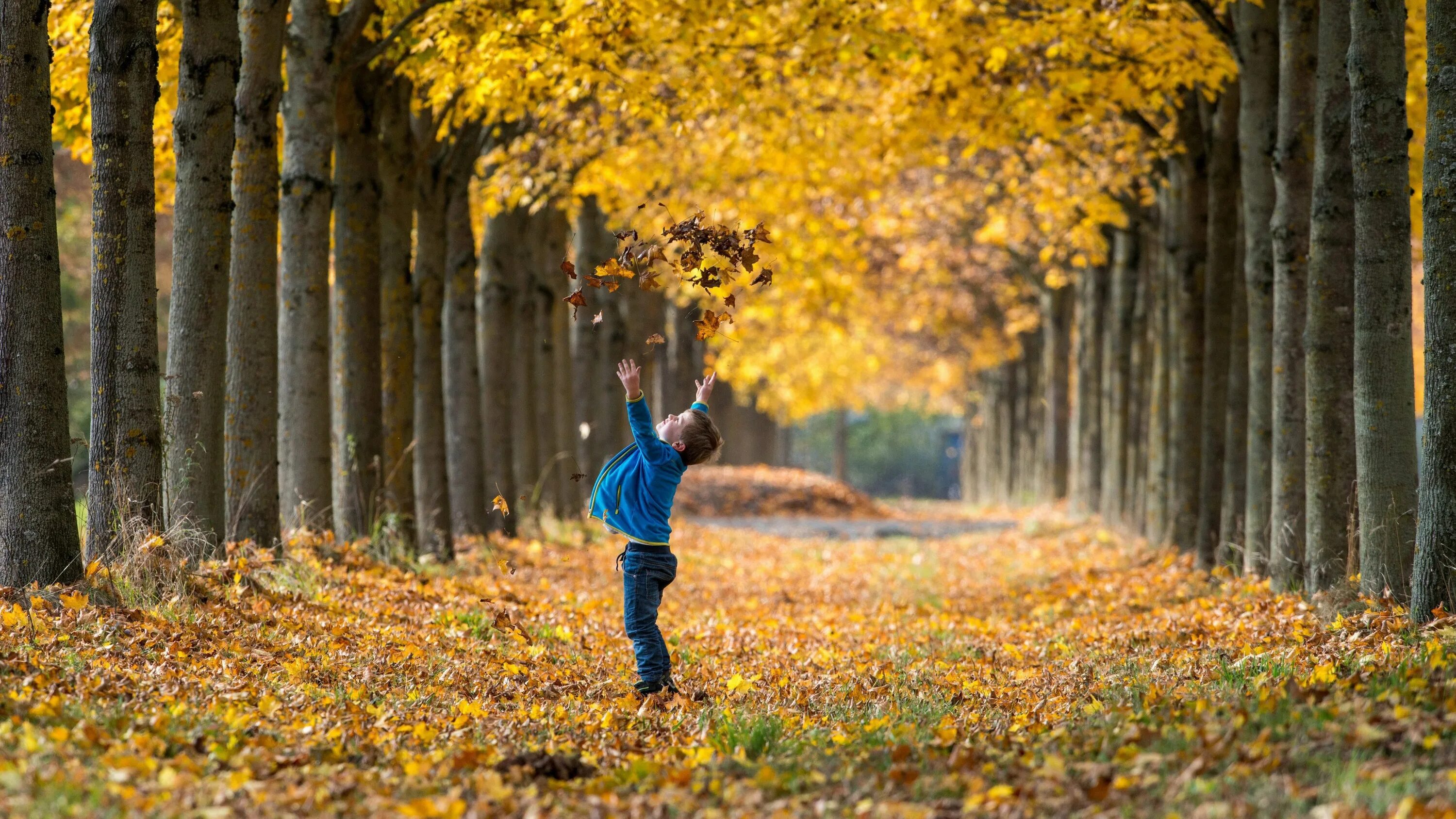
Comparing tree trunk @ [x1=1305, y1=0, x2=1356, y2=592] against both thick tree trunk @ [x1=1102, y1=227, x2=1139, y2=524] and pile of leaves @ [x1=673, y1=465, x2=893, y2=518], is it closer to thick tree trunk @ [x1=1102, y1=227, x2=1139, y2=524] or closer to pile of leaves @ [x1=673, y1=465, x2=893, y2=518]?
thick tree trunk @ [x1=1102, y1=227, x2=1139, y2=524]

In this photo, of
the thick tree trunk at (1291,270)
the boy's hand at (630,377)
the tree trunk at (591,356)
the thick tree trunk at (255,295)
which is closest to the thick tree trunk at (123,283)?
the thick tree trunk at (255,295)

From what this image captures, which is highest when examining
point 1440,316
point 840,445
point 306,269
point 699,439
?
point 306,269

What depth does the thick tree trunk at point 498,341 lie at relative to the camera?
1541 centimetres

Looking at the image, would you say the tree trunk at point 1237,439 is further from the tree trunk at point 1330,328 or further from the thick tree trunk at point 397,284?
the thick tree trunk at point 397,284

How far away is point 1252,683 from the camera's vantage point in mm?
5898

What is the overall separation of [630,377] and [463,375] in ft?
29.0

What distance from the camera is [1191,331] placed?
13.1m

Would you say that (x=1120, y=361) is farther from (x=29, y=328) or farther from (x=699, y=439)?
(x=29, y=328)

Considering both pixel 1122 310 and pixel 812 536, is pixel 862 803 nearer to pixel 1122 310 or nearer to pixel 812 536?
pixel 1122 310

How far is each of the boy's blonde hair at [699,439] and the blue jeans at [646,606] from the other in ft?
1.77

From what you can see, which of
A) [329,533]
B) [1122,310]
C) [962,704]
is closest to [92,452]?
[329,533]

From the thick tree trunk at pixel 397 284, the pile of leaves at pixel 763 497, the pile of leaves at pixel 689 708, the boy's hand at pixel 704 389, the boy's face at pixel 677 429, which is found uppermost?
the thick tree trunk at pixel 397 284

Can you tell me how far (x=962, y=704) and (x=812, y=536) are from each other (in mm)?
16758

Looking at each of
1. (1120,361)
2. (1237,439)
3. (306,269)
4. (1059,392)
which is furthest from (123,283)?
(1059,392)
